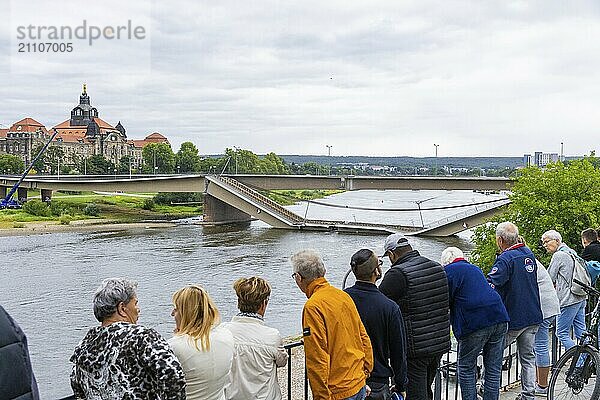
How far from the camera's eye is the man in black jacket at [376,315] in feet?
15.5

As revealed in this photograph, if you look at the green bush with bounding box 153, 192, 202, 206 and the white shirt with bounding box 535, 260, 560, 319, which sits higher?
the white shirt with bounding box 535, 260, 560, 319

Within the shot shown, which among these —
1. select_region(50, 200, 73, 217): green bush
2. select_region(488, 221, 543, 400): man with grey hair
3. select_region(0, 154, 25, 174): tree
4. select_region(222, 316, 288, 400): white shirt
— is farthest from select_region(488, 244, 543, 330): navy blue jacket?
select_region(0, 154, 25, 174): tree

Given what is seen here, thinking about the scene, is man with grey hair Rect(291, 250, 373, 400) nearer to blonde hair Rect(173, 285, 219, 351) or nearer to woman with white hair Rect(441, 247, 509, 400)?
blonde hair Rect(173, 285, 219, 351)

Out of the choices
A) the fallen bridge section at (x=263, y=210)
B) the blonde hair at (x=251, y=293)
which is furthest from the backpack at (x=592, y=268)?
the fallen bridge section at (x=263, y=210)

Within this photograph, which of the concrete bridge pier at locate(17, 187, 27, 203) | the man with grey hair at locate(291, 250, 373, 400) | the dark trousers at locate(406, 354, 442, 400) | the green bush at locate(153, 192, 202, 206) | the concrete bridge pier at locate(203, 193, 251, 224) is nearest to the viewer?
the man with grey hair at locate(291, 250, 373, 400)

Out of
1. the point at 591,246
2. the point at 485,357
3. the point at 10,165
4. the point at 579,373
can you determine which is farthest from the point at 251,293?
the point at 10,165

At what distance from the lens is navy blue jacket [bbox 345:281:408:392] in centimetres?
474

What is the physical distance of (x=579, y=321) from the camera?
756 centimetres

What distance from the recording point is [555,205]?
82.8 ft

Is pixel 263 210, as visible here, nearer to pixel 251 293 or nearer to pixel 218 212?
pixel 218 212

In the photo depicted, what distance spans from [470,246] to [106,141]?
10198cm

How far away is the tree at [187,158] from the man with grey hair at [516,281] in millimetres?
96203

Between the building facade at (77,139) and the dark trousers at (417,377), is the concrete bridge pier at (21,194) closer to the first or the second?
the building facade at (77,139)

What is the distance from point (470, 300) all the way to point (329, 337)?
5.37 ft
